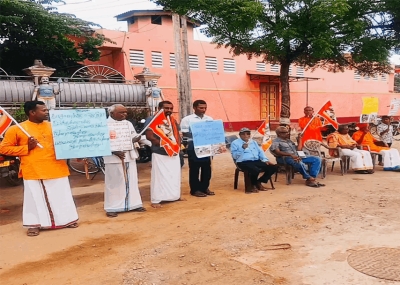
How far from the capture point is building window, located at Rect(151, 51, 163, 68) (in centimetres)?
1634

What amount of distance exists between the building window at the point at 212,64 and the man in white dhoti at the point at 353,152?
1038 cm

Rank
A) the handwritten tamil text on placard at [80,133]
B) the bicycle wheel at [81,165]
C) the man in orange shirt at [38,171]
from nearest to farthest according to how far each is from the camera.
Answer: the man in orange shirt at [38,171] → the handwritten tamil text on placard at [80,133] → the bicycle wheel at [81,165]

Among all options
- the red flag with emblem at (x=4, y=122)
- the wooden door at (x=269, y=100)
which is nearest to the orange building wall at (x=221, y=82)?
the wooden door at (x=269, y=100)

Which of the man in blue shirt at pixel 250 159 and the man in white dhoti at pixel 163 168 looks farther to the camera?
the man in blue shirt at pixel 250 159

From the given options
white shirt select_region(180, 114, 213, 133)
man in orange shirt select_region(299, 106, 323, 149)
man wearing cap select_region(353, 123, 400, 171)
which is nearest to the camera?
white shirt select_region(180, 114, 213, 133)

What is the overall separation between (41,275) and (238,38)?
7104 millimetres

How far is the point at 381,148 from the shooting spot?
895cm

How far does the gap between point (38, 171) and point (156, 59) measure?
1241 cm

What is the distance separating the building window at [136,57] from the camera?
15.7 m

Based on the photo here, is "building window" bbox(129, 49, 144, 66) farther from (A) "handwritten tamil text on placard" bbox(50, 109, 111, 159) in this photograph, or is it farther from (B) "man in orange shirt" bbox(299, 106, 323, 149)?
(A) "handwritten tamil text on placard" bbox(50, 109, 111, 159)

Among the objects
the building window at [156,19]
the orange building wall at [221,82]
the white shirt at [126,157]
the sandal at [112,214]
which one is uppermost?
the building window at [156,19]

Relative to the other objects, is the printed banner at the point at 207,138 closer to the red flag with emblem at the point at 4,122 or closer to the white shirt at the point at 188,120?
the white shirt at the point at 188,120

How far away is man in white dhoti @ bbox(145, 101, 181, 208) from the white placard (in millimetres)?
394

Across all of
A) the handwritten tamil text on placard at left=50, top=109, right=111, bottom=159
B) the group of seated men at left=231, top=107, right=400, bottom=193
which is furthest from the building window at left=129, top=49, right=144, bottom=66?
the handwritten tamil text on placard at left=50, top=109, right=111, bottom=159
